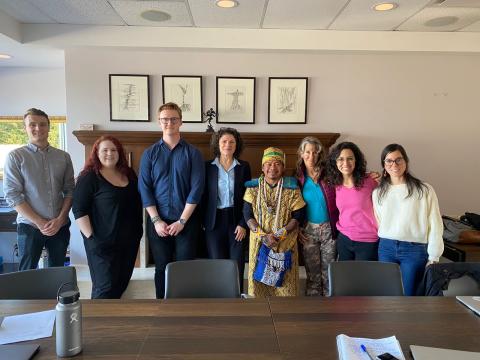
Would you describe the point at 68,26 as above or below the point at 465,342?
above

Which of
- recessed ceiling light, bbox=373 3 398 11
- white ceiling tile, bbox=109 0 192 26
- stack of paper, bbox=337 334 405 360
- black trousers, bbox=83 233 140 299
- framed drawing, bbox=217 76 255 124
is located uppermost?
recessed ceiling light, bbox=373 3 398 11

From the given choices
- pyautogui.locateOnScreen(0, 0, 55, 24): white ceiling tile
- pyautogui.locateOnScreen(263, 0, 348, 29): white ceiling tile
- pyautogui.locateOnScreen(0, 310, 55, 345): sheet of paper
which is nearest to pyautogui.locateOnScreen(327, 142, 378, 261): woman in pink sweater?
pyautogui.locateOnScreen(263, 0, 348, 29): white ceiling tile

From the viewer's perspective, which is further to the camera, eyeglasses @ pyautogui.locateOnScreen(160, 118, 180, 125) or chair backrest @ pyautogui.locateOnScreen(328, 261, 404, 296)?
eyeglasses @ pyautogui.locateOnScreen(160, 118, 180, 125)

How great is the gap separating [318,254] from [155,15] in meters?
2.38

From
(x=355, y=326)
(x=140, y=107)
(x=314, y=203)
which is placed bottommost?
(x=355, y=326)

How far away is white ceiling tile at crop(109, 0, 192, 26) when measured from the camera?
8.69 ft

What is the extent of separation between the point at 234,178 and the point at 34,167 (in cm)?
139

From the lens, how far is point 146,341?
1.11 meters

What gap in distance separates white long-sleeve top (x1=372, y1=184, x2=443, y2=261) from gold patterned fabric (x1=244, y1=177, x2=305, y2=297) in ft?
1.88

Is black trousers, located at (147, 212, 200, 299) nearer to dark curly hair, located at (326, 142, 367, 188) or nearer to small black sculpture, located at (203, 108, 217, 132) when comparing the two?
dark curly hair, located at (326, 142, 367, 188)

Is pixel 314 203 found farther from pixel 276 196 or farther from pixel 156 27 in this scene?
pixel 156 27

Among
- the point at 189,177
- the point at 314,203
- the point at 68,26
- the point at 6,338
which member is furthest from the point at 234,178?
the point at 68,26

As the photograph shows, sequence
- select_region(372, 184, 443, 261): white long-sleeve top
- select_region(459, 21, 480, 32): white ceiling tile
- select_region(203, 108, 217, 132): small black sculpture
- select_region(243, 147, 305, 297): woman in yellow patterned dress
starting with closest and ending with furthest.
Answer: select_region(372, 184, 443, 261): white long-sleeve top → select_region(243, 147, 305, 297): woman in yellow patterned dress → select_region(459, 21, 480, 32): white ceiling tile → select_region(203, 108, 217, 132): small black sculpture

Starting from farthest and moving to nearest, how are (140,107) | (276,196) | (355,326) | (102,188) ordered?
(140,107) → (276,196) → (102,188) → (355,326)
